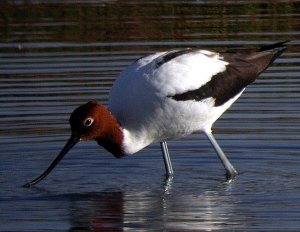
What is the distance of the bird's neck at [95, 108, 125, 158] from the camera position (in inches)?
427

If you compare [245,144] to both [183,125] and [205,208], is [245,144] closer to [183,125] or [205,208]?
[183,125]

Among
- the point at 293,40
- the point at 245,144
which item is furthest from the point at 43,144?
the point at 293,40

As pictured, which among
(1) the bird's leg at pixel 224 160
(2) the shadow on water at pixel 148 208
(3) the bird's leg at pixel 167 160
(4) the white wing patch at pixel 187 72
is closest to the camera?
(2) the shadow on water at pixel 148 208

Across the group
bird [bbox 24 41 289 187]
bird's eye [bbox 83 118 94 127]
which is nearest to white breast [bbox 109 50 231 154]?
bird [bbox 24 41 289 187]

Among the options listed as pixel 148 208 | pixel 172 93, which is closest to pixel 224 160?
pixel 172 93

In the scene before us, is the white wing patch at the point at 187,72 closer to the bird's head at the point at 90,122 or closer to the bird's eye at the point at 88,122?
the bird's head at the point at 90,122

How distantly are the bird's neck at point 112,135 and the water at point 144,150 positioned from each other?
0.28 m

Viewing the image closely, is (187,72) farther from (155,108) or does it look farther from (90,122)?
(90,122)

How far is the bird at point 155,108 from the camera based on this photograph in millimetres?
10812

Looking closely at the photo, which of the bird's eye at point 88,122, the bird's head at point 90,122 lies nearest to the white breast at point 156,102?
the bird's head at point 90,122

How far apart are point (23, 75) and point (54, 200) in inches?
214

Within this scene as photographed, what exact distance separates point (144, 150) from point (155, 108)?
1641mm

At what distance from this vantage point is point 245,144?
1221 cm

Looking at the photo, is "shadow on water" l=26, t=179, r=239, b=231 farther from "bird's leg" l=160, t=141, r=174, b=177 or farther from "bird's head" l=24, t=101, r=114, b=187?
"bird's head" l=24, t=101, r=114, b=187
